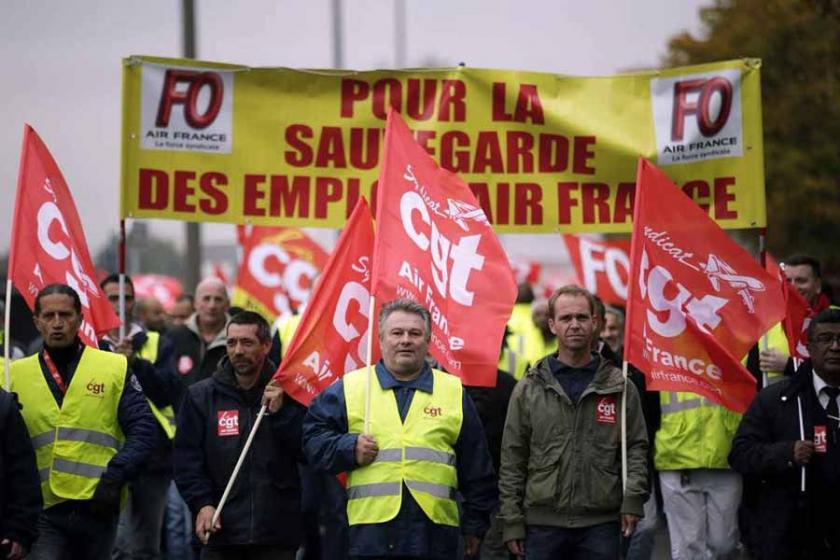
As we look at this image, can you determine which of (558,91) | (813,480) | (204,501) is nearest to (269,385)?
(204,501)

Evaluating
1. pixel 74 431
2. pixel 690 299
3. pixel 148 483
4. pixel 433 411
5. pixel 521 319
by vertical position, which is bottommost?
pixel 148 483

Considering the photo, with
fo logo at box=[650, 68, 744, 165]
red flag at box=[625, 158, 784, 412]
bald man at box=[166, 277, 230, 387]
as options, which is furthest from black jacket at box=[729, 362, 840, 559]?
bald man at box=[166, 277, 230, 387]

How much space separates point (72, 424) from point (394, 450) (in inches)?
71.2

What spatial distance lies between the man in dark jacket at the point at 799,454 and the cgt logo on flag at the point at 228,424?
2.80 meters

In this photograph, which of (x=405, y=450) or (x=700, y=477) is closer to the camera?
(x=405, y=450)

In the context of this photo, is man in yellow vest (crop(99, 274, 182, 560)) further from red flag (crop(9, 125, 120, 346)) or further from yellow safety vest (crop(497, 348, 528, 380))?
yellow safety vest (crop(497, 348, 528, 380))

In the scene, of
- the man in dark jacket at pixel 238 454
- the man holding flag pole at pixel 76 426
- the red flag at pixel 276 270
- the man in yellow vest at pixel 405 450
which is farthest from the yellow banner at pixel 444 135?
the red flag at pixel 276 270

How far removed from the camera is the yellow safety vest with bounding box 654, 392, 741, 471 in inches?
428

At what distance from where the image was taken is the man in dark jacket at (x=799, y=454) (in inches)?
359

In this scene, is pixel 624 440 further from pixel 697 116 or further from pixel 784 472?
pixel 697 116

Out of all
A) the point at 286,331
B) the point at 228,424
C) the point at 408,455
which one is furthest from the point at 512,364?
the point at 408,455

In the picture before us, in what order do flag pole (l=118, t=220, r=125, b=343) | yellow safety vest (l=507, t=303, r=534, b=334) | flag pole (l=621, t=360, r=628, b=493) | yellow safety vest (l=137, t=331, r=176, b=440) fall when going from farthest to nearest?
yellow safety vest (l=507, t=303, r=534, b=334), yellow safety vest (l=137, t=331, r=176, b=440), flag pole (l=118, t=220, r=125, b=343), flag pole (l=621, t=360, r=628, b=493)

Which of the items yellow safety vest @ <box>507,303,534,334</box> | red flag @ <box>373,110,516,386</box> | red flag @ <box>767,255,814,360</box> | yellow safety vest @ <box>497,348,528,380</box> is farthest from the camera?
yellow safety vest @ <box>507,303,534,334</box>

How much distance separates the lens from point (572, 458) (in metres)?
8.73
